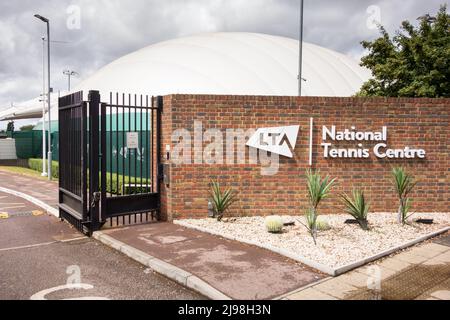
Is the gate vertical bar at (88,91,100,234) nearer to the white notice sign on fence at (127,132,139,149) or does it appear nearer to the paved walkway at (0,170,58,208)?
the white notice sign on fence at (127,132,139,149)

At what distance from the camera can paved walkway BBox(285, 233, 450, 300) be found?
481 centimetres

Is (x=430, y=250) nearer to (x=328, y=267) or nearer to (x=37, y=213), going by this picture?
(x=328, y=267)

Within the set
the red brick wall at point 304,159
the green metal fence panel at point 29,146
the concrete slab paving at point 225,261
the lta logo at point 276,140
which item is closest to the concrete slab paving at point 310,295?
the concrete slab paving at point 225,261

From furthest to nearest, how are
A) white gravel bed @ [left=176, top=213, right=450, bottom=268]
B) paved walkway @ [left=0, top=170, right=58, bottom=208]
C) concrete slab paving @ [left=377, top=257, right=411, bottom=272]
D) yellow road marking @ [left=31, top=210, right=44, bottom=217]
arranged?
paved walkway @ [left=0, top=170, right=58, bottom=208] → yellow road marking @ [left=31, top=210, right=44, bottom=217] → white gravel bed @ [left=176, top=213, right=450, bottom=268] → concrete slab paving @ [left=377, top=257, right=411, bottom=272]

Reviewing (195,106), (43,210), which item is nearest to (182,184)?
(195,106)

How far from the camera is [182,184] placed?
881cm

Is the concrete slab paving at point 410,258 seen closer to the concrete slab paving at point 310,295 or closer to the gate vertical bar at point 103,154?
the concrete slab paving at point 310,295

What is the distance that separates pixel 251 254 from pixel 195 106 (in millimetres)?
3792

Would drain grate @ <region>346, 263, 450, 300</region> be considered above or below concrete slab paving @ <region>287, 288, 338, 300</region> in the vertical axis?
above

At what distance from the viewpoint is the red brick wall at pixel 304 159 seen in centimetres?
884

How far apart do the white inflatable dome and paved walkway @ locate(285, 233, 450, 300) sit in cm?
1902

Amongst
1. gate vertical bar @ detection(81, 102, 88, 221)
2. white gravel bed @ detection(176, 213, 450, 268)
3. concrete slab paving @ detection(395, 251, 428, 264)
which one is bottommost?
concrete slab paving @ detection(395, 251, 428, 264)

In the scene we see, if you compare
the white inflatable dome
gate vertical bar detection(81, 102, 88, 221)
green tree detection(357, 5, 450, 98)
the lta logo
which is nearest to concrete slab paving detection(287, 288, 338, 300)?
the lta logo

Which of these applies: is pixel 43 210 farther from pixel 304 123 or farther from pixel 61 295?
pixel 304 123
